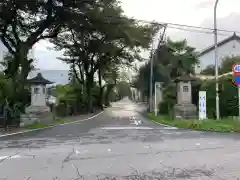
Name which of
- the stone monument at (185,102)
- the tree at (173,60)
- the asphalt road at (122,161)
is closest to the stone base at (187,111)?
the stone monument at (185,102)

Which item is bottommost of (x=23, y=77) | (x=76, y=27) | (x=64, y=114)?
(x=64, y=114)

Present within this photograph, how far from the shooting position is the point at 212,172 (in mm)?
7270

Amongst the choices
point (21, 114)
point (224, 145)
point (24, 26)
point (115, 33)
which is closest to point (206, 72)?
point (115, 33)

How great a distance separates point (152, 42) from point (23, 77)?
22.2 m

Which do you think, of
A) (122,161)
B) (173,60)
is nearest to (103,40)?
(173,60)

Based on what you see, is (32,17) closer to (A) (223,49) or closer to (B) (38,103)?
(B) (38,103)

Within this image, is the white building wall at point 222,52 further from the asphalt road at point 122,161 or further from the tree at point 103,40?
the asphalt road at point 122,161

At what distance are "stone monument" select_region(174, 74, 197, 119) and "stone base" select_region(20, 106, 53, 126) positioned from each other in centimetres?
945

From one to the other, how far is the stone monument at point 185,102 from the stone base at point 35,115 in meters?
9.45

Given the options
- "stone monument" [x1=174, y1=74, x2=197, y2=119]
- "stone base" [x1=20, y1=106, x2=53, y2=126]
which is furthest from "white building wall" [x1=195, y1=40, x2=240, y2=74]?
"stone base" [x1=20, y1=106, x2=53, y2=126]

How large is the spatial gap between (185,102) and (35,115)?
421 inches

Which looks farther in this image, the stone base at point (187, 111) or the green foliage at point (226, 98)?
the green foliage at point (226, 98)

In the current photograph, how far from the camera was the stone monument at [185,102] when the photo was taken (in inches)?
1008

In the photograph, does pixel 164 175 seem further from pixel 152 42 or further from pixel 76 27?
pixel 152 42
